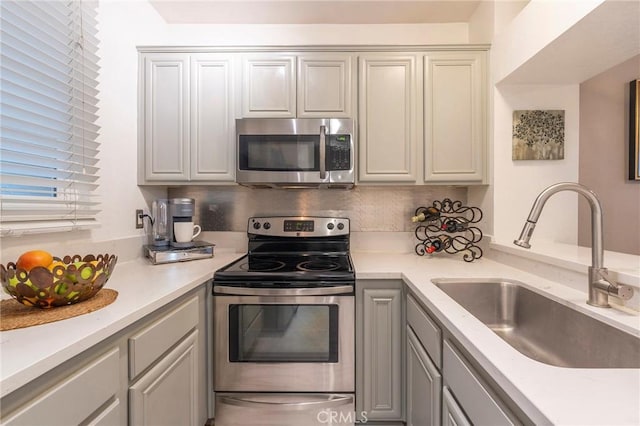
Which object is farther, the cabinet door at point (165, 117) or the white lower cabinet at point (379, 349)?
the cabinet door at point (165, 117)

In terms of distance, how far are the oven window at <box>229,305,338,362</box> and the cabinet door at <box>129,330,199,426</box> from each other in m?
0.23

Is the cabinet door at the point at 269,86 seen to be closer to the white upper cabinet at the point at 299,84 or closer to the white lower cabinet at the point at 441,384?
the white upper cabinet at the point at 299,84

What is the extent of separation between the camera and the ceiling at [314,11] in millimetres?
1991

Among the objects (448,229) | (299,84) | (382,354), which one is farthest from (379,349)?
(299,84)

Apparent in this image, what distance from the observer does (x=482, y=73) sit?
1901 millimetres

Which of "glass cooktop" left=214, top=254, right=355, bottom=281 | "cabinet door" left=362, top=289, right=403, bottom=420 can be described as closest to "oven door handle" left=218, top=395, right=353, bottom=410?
"cabinet door" left=362, top=289, right=403, bottom=420

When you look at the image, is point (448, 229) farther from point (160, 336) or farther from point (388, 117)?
point (160, 336)

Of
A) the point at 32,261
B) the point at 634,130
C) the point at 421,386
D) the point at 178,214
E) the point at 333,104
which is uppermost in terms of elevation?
the point at 333,104

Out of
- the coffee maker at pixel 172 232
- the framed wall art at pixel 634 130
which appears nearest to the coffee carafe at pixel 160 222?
the coffee maker at pixel 172 232

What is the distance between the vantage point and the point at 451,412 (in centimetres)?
96

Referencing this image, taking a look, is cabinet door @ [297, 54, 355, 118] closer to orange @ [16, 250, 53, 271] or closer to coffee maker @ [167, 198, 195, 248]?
coffee maker @ [167, 198, 195, 248]

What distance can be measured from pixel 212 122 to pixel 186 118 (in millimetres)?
166

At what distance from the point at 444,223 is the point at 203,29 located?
218 centimetres

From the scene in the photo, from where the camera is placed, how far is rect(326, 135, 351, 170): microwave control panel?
182 centimetres
